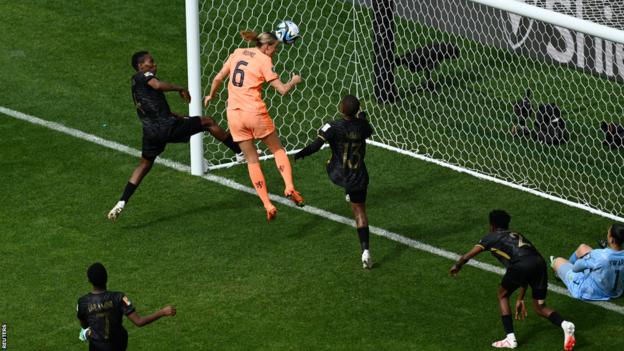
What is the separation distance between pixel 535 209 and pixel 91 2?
914 centimetres

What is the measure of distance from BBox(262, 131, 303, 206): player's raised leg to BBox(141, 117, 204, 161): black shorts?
85cm

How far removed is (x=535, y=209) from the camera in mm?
16906

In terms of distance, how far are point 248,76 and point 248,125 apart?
53cm

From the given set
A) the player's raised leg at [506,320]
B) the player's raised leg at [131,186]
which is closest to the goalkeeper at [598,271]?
the player's raised leg at [506,320]

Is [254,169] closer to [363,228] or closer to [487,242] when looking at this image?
[363,228]

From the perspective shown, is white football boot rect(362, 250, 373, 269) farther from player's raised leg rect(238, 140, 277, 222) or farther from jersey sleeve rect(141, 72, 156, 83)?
jersey sleeve rect(141, 72, 156, 83)

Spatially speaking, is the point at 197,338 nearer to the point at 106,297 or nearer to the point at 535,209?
the point at 106,297

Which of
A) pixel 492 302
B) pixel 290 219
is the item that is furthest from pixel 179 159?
pixel 492 302

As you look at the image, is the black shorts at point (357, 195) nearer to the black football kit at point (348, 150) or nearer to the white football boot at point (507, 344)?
the black football kit at point (348, 150)

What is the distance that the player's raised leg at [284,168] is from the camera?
15.5 metres

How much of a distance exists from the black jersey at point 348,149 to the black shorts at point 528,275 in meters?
2.15

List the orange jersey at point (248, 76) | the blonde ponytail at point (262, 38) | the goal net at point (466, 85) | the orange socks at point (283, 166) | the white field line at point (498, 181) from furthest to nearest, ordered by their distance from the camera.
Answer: the goal net at point (466, 85)
the white field line at point (498, 181)
the orange socks at point (283, 166)
the orange jersey at point (248, 76)
the blonde ponytail at point (262, 38)

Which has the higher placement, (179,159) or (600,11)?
(600,11)

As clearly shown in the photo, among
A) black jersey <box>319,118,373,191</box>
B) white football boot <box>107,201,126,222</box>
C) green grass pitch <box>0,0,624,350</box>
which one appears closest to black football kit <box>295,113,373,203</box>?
black jersey <box>319,118,373,191</box>
